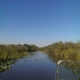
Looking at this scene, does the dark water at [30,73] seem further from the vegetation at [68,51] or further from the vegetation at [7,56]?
the vegetation at [68,51]

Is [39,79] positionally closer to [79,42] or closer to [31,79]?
[31,79]

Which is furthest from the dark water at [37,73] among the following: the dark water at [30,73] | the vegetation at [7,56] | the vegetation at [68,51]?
the vegetation at [68,51]

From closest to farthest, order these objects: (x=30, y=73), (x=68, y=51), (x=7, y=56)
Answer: (x=30, y=73) < (x=68, y=51) < (x=7, y=56)

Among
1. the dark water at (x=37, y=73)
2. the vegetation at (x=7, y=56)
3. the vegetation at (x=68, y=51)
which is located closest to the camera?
the dark water at (x=37, y=73)

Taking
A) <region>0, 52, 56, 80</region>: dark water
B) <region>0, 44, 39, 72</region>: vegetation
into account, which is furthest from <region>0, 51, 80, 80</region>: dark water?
<region>0, 44, 39, 72</region>: vegetation

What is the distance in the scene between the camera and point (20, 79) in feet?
47.2

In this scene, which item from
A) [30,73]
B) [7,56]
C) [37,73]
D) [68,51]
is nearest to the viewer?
[37,73]

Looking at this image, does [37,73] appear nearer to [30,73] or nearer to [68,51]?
[30,73]

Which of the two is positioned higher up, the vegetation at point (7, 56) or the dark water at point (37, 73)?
the vegetation at point (7, 56)

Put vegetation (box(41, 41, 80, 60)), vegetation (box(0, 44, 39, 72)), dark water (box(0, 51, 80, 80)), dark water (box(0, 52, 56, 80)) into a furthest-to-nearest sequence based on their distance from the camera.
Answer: vegetation (box(41, 41, 80, 60))
vegetation (box(0, 44, 39, 72))
dark water (box(0, 52, 56, 80))
dark water (box(0, 51, 80, 80))

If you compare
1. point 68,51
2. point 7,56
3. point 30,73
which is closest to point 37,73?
point 30,73

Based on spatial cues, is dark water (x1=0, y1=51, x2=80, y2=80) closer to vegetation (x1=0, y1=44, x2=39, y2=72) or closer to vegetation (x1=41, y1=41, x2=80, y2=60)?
vegetation (x1=0, y1=44, x2=39, y2=72)

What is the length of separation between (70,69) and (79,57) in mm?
7636

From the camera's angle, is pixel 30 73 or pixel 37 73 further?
pixel 30 73
